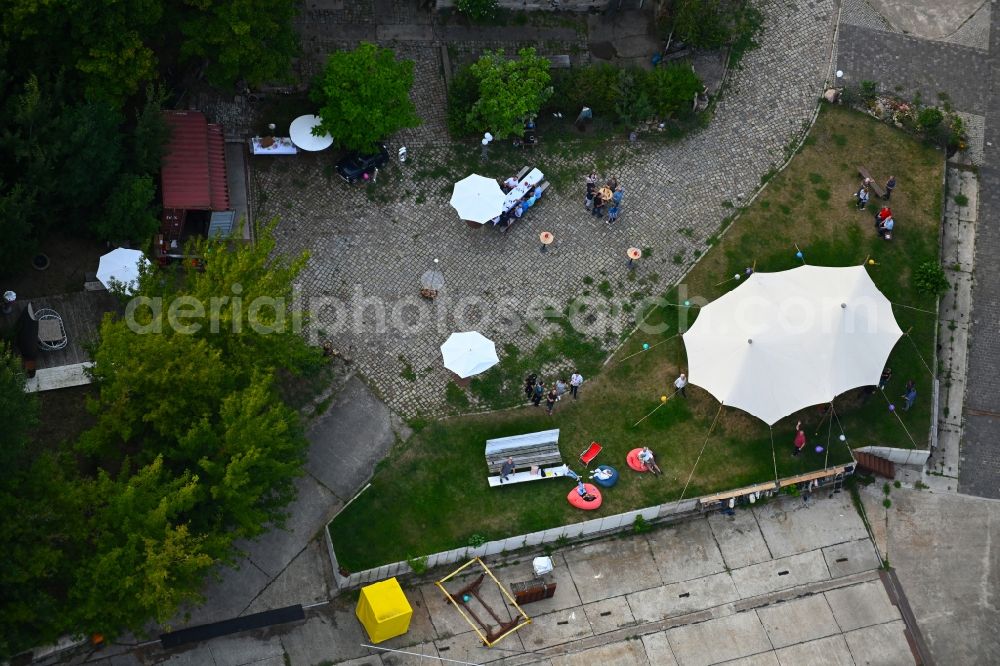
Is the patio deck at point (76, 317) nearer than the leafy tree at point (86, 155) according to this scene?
No

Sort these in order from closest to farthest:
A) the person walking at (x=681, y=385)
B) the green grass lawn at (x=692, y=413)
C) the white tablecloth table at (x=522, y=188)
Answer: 1. the green grass lawn at (x=692, y=413)
2. the person walking at (x=681, y=385)
3. the white tablecloth table at (x=522, y=188)

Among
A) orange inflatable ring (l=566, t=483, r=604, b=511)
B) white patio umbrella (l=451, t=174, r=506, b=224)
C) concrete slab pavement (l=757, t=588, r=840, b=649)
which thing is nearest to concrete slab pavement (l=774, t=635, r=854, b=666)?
concrete slab pavement (l=757, t=588, r=840, b=649)

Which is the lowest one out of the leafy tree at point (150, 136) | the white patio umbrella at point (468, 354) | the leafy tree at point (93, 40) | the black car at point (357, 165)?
the white patio umbrella at point (468, 354)

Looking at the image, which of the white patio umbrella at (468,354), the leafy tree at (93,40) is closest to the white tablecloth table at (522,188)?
the white patio umbrella at (468,354)

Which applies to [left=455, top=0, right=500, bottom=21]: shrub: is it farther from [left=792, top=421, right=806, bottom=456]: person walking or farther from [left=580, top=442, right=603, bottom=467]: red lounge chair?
[left=792, top=421, right=806, bottom=456]: person walking

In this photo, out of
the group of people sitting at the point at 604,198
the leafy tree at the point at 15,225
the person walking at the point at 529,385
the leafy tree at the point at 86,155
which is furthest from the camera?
the group of people sitting at the point at 604,198

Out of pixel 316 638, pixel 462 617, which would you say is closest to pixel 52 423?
pixel 316 638

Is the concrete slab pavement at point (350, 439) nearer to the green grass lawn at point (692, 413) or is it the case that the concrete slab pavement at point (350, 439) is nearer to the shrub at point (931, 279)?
the green grass lawn at point (692, 413)
